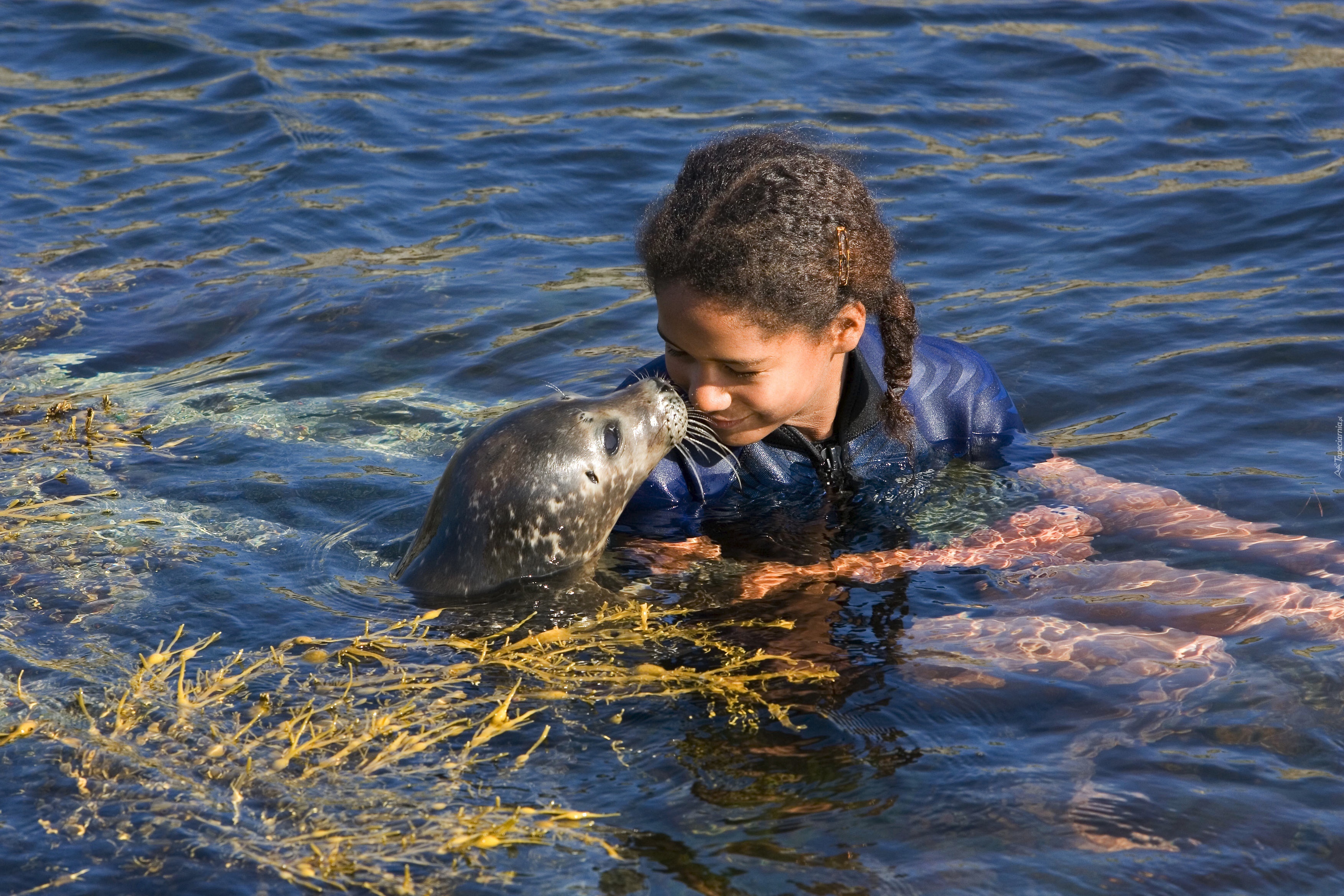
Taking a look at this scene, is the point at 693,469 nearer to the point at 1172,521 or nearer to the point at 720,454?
the point at 720,454

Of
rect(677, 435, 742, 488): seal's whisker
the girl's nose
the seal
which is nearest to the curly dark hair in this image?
the girl's nose

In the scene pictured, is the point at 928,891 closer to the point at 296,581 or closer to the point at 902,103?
the point at 296,581

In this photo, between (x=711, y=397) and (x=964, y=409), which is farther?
(x=964, y=409)

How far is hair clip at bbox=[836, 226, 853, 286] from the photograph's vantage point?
4.64 meters

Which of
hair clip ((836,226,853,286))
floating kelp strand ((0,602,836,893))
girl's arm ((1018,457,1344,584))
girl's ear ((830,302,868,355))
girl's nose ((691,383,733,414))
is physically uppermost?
hair clip ((836,226,853,286))

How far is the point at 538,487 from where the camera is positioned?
4.58 metres

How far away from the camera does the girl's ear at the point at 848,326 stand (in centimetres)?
478

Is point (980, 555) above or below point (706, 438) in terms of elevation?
below

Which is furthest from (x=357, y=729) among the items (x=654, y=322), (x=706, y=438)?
(x=654, y=322)

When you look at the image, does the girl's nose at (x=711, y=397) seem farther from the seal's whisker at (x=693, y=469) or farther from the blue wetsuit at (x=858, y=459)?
the blue wetsuit at (x=858, y=459)

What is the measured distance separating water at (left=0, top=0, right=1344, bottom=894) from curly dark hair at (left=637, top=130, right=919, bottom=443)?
2.93 feet

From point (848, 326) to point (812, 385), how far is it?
0.23 m

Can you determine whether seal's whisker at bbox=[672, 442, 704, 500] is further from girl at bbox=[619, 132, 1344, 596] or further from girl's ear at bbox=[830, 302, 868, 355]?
girl's ear at bbox=[830, 302, 868, 355]

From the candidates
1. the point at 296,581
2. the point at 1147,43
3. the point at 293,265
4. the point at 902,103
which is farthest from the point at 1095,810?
the point at 1147,43
